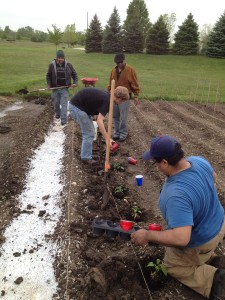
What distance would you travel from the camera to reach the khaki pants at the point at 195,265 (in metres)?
2.87

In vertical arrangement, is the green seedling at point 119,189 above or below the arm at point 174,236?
below

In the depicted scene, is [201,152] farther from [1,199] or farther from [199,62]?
[199,62]

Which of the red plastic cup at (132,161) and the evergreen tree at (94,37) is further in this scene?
the evergreen tree at (94,37)

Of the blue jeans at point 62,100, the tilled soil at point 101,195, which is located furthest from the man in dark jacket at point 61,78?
the tilled soil at point 101,195

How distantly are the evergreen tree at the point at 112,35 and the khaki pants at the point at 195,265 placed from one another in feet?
121

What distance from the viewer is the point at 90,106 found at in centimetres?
526

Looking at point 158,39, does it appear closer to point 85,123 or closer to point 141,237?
point 85,123

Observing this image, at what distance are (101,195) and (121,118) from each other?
9.38ft

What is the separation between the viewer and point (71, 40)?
56.7 metres

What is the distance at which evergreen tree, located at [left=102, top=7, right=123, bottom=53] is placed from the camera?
36656mm

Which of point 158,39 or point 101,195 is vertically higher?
point 158,39

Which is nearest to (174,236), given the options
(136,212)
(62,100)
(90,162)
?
(136,212)

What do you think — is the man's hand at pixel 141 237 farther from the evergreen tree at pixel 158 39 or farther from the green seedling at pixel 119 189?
the evergreen tree at pixel 158 39

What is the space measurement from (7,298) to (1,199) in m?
1.99
